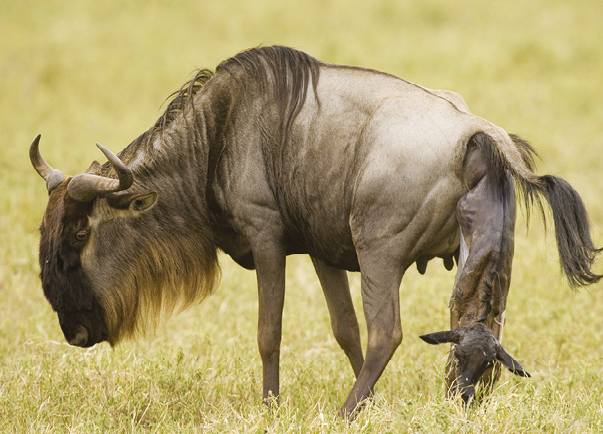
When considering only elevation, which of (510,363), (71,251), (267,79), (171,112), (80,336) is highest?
(267,79)

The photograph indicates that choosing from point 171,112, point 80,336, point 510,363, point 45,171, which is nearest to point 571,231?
point 510,363

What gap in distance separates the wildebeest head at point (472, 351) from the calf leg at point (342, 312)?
4.32 feet

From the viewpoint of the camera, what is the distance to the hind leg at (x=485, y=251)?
3768 millimetres

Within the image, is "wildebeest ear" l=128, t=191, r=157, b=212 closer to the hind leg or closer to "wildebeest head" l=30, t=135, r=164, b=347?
"wildebeest head" l=30, t=135, r=164, b=347

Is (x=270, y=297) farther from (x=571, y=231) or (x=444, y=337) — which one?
(x=571, y=231)

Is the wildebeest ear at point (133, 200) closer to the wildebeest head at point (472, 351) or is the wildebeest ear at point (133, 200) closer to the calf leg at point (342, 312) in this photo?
the calf leg at point (342, 312)

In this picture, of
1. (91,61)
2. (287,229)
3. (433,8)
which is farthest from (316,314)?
(433,8)

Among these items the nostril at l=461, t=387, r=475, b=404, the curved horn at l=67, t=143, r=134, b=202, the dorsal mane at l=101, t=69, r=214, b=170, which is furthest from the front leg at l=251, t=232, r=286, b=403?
the nostril at l=461, t=387, r=475, b=404

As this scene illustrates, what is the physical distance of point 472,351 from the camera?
373cm

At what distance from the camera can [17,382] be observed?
192 inches

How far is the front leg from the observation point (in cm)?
454

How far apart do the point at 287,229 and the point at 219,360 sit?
150 centimetres

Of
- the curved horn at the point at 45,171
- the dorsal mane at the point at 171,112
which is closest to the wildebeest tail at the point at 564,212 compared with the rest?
the dorsal mane at the point at 171,112

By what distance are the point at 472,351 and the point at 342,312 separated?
56.2 inches
